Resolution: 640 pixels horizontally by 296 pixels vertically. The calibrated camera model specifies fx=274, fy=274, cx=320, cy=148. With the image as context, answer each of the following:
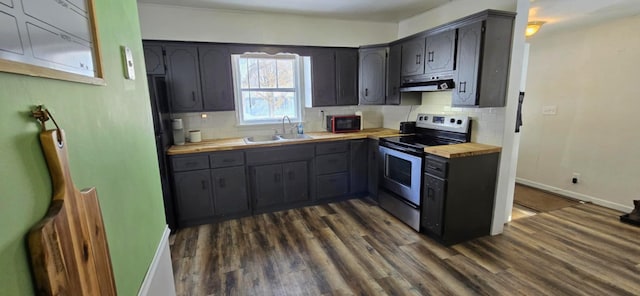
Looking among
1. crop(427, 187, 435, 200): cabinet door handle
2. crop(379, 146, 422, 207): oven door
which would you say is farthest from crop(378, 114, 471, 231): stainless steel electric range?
crop(427, 187, 435, 200): cabinet door handle

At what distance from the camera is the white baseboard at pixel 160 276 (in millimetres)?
1076

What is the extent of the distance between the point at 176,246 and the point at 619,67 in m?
5.40

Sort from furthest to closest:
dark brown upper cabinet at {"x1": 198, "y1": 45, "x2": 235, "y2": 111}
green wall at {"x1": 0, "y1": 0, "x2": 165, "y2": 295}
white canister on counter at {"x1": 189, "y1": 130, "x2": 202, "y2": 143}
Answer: white canister on counter at {"x1": 189, "y1": 130, "x2": 202, "y2": 143} < dark brown upper cabinet at {"x1": 198, "y1": 45, "x2": 235, "y2": 111} < green wall at {"x1": 0, "y1": 0, "x2": 165, "y2": 295}

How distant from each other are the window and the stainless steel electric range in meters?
1.46

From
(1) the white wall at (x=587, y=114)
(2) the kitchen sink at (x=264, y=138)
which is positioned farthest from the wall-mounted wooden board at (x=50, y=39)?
(1) the white wall at (x=587, y=114)

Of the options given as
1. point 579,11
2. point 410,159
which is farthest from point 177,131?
point 579,11

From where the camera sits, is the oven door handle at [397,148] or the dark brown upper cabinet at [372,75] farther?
the dark brown upper cabinet at [372,75]

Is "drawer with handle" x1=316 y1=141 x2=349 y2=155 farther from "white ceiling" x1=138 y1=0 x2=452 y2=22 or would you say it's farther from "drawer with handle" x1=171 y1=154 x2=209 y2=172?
"white ceiling" x1=138 y1=0 x2=452 y2=22

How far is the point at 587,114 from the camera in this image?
11.9ft

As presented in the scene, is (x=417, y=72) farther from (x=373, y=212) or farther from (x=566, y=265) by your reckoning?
(x=566, y=265)

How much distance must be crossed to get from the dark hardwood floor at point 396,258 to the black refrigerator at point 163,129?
12.8 inches

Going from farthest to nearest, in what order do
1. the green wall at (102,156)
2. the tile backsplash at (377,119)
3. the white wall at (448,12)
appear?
the tile backsplash at (377,119) → the white wall at (448,12) → the green wall at (102,156)

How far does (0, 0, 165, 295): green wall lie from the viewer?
47cm

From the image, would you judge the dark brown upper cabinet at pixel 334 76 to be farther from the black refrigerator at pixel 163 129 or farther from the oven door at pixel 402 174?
the black refrigerator at pixel 163 129
